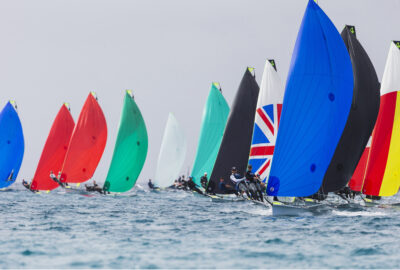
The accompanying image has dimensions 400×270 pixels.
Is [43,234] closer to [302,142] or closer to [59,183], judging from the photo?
[302,142]

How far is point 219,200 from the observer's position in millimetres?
40469

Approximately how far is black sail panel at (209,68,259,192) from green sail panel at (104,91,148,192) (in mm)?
14252

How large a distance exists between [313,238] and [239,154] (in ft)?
67.0

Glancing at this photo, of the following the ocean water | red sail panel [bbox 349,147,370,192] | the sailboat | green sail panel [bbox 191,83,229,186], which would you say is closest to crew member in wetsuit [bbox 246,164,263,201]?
the ocean water

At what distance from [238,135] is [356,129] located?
13682mm

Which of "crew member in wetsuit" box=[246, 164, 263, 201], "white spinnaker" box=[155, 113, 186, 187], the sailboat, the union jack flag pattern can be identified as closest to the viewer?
"crew member in wetsuit" box=[246, 164, 263, 201]

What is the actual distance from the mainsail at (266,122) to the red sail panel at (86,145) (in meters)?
21.1

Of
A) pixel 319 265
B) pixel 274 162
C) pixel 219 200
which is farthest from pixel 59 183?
pixel 319 265

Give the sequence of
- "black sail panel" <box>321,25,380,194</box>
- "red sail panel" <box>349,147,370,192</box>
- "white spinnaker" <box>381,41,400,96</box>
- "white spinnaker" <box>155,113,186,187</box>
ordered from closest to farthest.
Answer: "black sail panel" <box>321,25,380,194</box> < "white spinnaker" <box>381,41,400,96</box> < "red sail panel" <box>349,147,370,192</box> < "white spinnaker" <box>155,113,186,187</box>

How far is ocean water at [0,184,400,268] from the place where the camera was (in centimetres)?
1595

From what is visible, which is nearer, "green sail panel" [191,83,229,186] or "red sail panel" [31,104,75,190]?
"green sail panel" [191,83,229,186]

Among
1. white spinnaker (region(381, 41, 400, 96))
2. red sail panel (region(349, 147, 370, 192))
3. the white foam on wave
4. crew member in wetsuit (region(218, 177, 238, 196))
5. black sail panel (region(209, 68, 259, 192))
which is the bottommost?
the white foam on wave

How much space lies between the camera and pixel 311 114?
82.6 ft

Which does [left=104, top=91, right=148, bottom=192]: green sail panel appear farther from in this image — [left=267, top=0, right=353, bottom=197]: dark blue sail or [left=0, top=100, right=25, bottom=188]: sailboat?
[left=267, top=0, right=353, bottom=197]: dark blue sail
